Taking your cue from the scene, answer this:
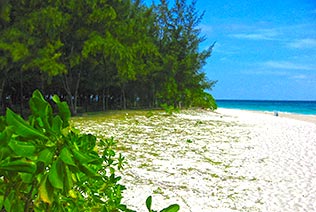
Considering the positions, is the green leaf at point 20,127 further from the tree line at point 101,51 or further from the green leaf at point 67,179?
the tree line at point 101,51

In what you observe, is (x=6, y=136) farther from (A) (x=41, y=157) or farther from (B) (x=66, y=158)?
(B) (x=66, y=158)

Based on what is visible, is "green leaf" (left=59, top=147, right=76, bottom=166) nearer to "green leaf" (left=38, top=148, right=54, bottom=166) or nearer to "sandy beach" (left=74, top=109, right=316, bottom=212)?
"green leaf" (left=38, top=148, right=54, bottom=166)

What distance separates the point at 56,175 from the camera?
1118 mm

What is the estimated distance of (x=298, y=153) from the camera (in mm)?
11828

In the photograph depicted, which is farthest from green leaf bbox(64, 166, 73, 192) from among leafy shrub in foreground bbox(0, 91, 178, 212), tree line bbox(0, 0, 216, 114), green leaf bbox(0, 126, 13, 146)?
tree line bbox(0, 0, 216, 114)

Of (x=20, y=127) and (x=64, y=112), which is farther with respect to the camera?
(x=64, y=112)

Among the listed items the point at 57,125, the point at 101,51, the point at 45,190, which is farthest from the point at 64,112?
the point at 101,51

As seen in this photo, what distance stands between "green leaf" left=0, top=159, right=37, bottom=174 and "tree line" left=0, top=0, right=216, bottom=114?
6.89m

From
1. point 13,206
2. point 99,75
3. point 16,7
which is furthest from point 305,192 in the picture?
point 99,75

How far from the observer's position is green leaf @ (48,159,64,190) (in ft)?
3.65

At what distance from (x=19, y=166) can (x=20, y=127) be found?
0.43 ft

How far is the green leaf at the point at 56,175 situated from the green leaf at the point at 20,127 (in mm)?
140

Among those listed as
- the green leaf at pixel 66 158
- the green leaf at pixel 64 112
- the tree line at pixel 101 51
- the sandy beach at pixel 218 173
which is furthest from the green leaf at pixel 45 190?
the tree line at pixel 101 51

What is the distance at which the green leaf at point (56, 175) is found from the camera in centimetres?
111
